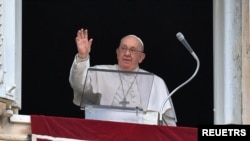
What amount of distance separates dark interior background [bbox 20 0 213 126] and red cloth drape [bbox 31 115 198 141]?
150cm

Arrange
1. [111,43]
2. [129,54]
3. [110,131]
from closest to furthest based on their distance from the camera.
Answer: [110,131]
[129,54]
[111,43]

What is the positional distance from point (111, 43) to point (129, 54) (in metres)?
0.82

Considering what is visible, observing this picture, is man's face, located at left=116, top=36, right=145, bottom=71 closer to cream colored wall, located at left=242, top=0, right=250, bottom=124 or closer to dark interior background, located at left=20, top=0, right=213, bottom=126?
dark interior background, located at left=20, top=0, right=213, bottom=126

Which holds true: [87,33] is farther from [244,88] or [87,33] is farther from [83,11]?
[244,88]

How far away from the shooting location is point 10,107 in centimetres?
1356

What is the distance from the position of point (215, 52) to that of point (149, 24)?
36.2 inches

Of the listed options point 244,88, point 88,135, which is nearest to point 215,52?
point 244,88

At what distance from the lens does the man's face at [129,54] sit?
14.0 meters

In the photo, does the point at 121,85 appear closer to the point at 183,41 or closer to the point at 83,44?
the point at 83,44

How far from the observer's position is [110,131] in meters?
13.2

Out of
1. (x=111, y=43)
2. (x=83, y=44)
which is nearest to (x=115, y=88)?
(x=83, y=44)

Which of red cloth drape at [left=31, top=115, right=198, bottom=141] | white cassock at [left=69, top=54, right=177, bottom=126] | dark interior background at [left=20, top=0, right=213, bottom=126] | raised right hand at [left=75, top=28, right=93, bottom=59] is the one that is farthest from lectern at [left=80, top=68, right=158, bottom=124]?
dark interior background at [left=20, top=0, right=213, bottom=126]

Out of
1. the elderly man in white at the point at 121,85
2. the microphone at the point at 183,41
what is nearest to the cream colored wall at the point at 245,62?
the microphone at the point at 183,41

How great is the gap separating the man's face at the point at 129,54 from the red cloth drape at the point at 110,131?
2.96ft
